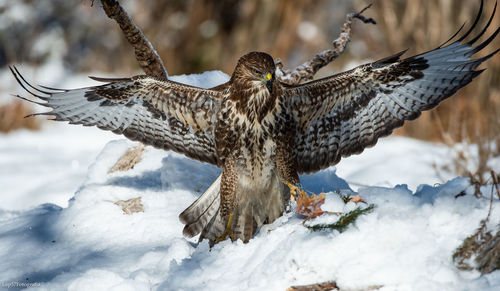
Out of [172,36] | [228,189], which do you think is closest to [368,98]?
[228,189]

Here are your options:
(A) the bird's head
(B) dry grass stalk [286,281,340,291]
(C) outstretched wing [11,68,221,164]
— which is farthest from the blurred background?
(B) dry grass stalk [286,281,340,291]

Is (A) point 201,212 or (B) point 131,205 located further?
(B) point 131,205

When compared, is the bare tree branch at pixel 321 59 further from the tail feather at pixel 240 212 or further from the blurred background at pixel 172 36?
the blurred background at pixel 172 36

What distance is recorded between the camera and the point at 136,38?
3781 millimetres

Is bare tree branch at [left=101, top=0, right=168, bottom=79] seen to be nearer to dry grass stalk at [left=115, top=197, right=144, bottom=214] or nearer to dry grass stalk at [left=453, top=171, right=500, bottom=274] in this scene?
dry grass stalk at [left=115, top=197, right=144, bottom=214]

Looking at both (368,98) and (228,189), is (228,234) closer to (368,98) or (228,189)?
(228,189)

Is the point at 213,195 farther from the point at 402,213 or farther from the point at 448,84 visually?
the point at 448,84

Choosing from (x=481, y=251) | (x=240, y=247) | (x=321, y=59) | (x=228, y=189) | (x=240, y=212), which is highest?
(x=321, y=59)

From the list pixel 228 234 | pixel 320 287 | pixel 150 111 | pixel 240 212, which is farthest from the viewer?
pixel 150 111

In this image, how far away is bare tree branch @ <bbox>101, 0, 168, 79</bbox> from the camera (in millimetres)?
3541

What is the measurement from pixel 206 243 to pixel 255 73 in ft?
3.25

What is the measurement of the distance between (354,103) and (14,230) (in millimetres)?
2202

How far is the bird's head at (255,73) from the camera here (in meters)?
2.95

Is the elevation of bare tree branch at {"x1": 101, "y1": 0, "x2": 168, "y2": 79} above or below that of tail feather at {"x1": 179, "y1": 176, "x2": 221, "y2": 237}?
above
